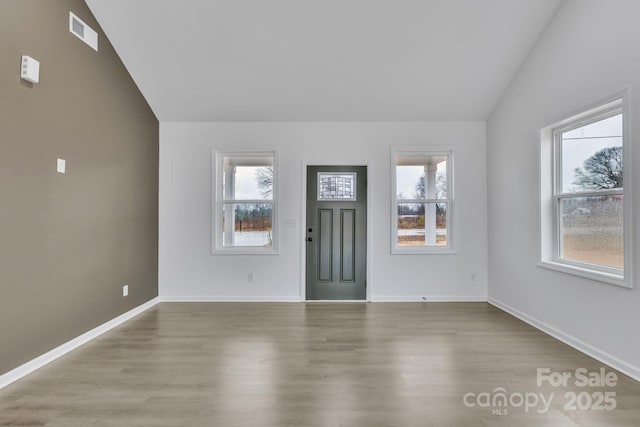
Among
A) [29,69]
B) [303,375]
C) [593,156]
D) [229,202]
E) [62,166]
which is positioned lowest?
[303,375]

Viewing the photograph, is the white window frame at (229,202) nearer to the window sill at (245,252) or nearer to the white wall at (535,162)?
the window sill at (245,252)

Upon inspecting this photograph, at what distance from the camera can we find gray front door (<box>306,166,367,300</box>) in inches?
189

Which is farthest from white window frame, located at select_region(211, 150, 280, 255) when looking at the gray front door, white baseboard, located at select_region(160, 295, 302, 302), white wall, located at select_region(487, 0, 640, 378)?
white wall, located at select_region(487, 0, 640, 378)

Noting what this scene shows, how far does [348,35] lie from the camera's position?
3598 millimetres

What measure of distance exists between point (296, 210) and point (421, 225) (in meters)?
1.83

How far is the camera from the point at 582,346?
296cm

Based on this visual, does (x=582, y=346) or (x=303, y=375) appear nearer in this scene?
(x=303, y=375)

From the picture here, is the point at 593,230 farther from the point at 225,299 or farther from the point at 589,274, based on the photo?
the point at 225,299

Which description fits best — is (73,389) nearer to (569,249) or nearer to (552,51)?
(569,249)

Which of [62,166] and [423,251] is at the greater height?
[62,166]

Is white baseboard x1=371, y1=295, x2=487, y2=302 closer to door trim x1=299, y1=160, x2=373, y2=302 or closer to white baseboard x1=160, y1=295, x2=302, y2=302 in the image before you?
door trim x1=299, y1=160, x2=373, y2=302

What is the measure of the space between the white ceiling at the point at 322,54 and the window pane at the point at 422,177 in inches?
24.6

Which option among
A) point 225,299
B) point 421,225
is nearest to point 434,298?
point 421,225

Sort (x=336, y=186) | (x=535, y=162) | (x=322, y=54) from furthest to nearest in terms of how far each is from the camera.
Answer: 1. (x=336, y=186)
2. (x=322, y=54)
3. (x=535, y=162)
